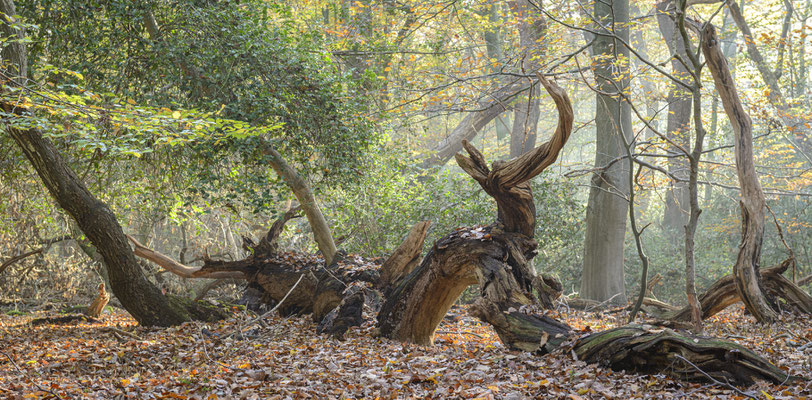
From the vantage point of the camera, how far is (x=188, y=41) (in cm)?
714

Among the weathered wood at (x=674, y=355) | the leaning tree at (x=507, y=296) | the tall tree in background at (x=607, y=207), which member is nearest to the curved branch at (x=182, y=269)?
the leaning tree at (x=507, y=296)

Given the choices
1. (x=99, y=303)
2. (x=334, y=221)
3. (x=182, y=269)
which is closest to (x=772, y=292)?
(x=334, y=221)

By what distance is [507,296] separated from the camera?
5.12m

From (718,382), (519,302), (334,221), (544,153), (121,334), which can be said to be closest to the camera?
(718,382)

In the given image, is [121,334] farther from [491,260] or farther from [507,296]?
[507,296]

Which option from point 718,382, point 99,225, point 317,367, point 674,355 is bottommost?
point 317,367

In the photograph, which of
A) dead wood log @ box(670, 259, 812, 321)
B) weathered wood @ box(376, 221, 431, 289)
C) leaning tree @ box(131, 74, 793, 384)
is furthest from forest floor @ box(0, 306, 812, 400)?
weathered wood @ box(376, 221, 431, 289)

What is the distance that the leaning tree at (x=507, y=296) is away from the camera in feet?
13.1

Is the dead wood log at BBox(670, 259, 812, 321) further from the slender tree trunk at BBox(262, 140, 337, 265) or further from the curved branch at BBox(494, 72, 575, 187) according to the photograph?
the slender tree trunk at BBox(262, 140, 337, 265)

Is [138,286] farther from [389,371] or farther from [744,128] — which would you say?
A: [744,128]

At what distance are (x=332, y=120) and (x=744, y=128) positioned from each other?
4.87m

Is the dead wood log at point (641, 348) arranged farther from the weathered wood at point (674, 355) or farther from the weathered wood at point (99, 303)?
the weathered wood at point (99, 303)

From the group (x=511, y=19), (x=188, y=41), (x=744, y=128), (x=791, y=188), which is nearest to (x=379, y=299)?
(x=188, y=41)

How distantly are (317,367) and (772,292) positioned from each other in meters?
5.05
